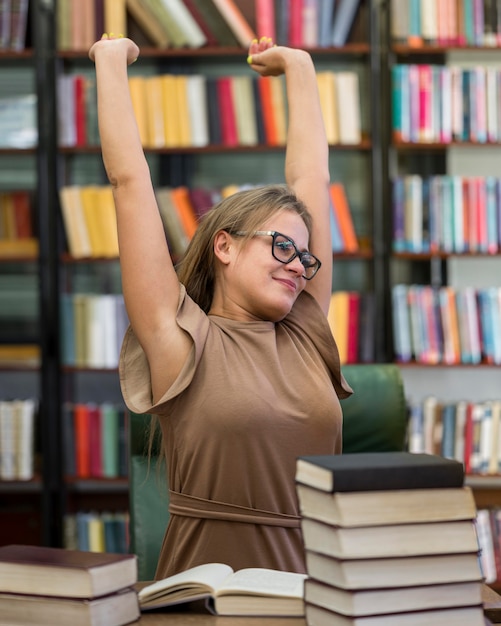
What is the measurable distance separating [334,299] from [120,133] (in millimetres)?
2202

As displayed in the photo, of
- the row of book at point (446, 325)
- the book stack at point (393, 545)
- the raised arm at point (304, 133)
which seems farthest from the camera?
the row of book at point (446, 325)

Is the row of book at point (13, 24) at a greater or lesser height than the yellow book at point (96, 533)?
greater

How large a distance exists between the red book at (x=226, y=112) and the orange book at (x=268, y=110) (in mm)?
117

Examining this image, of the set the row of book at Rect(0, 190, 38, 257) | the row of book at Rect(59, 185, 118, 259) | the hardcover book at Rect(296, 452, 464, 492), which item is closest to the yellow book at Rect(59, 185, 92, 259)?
the row of book at Rect(59, 185, 118, 259)

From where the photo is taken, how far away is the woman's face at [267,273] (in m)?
1.68

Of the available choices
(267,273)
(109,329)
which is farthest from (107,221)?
(267,273)

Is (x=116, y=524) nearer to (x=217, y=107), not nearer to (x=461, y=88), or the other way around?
(x=217, y=107)

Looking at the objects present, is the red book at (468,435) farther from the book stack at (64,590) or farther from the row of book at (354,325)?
the book stack at (64,590)

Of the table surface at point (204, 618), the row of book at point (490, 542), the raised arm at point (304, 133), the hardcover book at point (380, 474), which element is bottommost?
the row of book at point (490, 542)

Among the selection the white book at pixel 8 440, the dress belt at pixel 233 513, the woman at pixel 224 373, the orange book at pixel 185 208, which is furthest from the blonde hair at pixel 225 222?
the white book at pixel 8 440

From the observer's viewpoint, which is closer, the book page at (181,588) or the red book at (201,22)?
the book page at (181,588)

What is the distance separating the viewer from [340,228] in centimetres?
376

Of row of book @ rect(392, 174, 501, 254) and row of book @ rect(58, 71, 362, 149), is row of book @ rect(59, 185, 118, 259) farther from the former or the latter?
row of book @ rect(392, 174, 501, 254)

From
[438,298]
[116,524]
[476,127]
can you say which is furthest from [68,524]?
[476,127]
